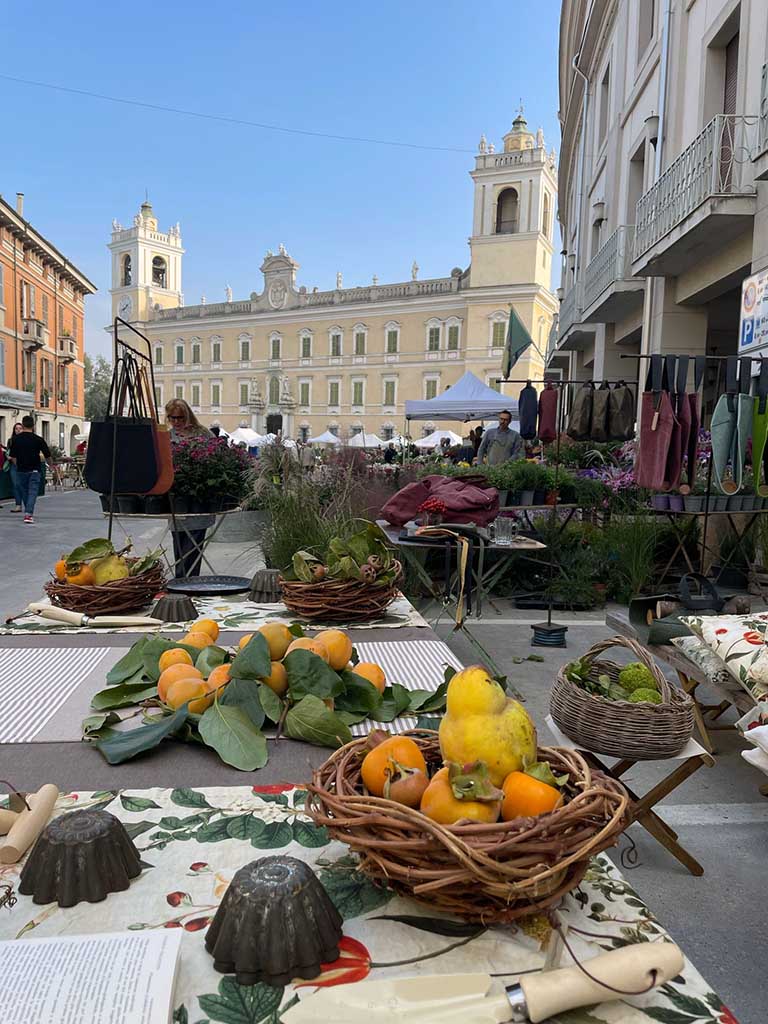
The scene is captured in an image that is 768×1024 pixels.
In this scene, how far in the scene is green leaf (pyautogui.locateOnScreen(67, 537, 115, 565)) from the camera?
2.52 m

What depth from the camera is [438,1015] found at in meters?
0.74

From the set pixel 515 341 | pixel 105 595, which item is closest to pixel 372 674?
pixel 105 595

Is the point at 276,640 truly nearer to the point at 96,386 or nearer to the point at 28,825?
the point at 28,825

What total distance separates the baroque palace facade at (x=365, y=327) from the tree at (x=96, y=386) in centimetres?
588

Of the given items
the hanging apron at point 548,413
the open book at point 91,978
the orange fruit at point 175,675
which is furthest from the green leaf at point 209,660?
the hanging apron at point 548,413

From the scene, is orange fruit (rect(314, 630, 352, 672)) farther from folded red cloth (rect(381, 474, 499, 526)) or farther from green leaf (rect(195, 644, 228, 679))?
folded red cloth (rect(381, 474, 499, 526))

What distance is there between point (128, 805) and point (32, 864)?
0.27 metres

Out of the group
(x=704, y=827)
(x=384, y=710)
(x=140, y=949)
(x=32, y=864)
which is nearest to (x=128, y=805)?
(x=32, y=864)

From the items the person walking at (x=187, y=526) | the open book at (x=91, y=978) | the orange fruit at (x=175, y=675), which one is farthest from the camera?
the person walking at (x=187, y=526)

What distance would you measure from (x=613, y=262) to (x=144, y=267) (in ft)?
209

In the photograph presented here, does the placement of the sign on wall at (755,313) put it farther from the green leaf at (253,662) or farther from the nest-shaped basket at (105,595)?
the green leaf at (253,662)

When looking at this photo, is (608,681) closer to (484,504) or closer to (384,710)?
(384,710)

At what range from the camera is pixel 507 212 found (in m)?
49.9

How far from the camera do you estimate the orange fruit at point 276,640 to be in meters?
1.68
